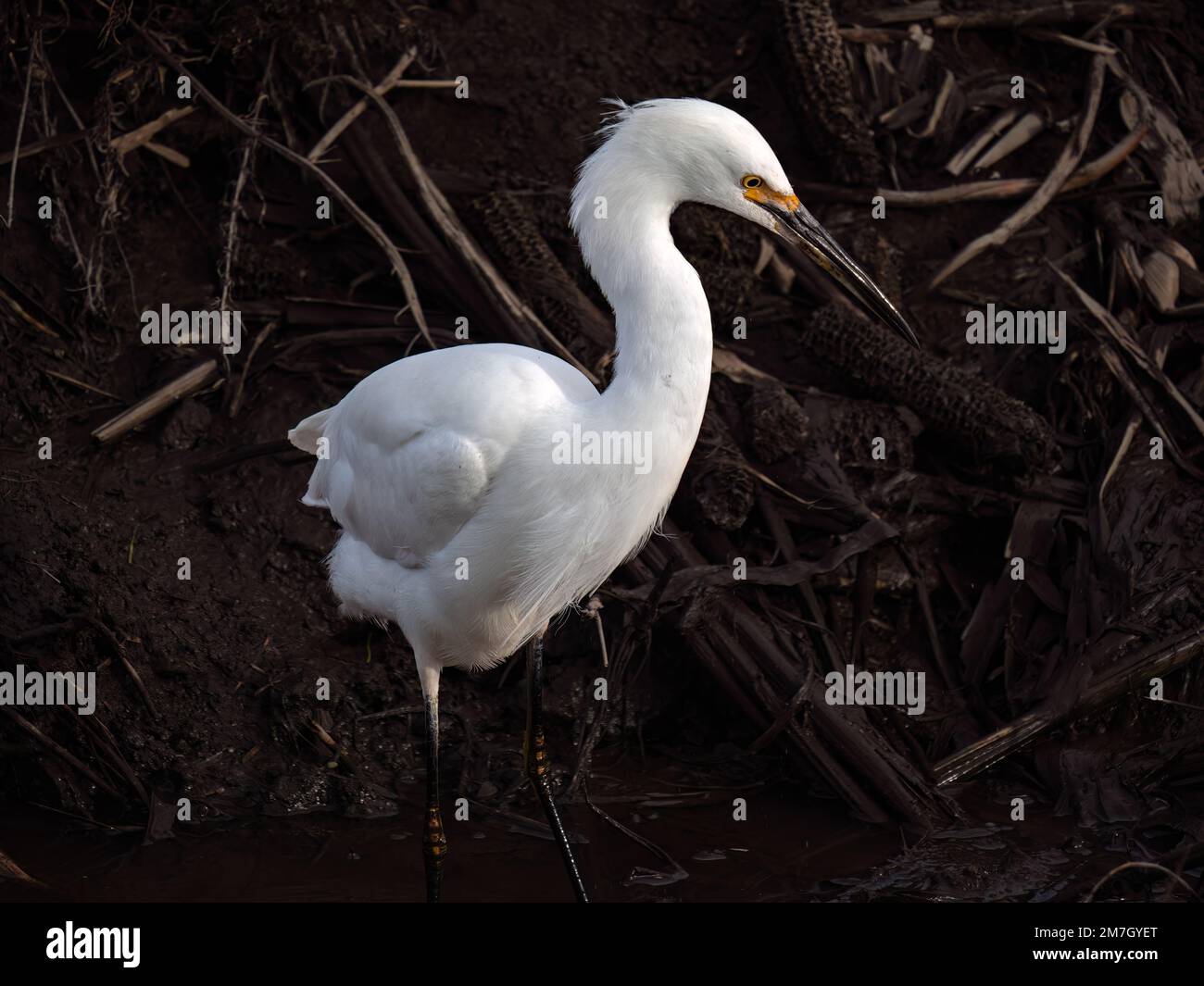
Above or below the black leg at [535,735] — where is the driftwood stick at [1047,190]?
above

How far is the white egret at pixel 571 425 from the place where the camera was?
3.42m

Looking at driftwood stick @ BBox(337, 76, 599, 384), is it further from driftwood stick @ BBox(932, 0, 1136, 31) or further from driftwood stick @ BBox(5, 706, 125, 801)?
driftwood stick @ BBox(932, 0, 1136, 31)

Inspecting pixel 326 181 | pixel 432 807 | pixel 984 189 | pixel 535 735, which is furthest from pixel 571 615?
pixel 984 189

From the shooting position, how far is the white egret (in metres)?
3.42

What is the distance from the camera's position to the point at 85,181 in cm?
559

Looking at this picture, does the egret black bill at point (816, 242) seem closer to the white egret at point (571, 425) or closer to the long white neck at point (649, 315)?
the white egret at point (571, 425)

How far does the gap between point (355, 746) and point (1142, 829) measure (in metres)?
2.79

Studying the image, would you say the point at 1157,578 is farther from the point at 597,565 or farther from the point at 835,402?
the point at 597,565

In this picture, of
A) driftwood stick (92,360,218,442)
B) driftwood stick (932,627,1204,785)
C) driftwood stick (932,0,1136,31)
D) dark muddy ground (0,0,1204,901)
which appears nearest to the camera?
dark muddy ground (0,0,1204,901)

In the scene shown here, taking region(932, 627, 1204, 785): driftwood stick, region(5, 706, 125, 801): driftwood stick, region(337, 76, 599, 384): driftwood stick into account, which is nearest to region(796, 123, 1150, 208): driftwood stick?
region(337, 76, 599, 384): driftwood stick

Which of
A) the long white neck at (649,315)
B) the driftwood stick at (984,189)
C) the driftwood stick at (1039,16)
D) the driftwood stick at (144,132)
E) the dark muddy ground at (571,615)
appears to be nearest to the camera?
the long white neck at (649,315)

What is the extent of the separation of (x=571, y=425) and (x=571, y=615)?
69.7 inches

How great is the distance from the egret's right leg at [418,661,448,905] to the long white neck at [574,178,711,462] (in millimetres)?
1125

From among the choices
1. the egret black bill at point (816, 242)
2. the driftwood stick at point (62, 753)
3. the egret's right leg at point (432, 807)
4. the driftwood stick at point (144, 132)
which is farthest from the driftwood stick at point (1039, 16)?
the driftwood stick at point (62, 753)
